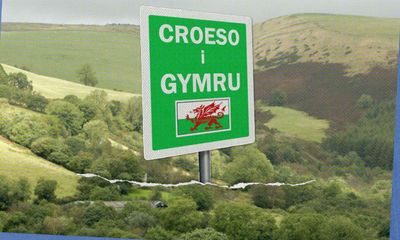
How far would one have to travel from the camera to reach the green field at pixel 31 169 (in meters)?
6.78

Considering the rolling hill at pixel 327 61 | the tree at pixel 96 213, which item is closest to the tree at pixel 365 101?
the rolling hill at pixel 327 61

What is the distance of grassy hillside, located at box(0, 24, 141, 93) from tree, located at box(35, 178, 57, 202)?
1125mm

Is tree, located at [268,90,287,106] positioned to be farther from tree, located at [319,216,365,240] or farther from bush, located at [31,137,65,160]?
bush, located at [31,137,65,160]

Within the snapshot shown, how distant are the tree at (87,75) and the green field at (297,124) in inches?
77.8

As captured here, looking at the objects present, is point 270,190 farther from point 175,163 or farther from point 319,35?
point 319,35

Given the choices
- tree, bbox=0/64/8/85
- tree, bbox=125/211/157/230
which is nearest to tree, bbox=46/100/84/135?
tree, bbox=0/64/8/85

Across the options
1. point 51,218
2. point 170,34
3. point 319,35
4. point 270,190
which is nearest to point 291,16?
point 319,35

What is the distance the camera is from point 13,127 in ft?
23.9

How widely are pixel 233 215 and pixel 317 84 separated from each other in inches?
49.2

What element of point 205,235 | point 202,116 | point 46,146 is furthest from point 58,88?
point 202,116

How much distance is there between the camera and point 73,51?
768 centimetres

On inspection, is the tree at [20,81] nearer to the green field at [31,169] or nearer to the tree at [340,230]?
the green field at [31,169]

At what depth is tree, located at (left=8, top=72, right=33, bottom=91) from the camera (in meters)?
7.58

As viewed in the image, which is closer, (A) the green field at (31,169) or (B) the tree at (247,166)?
(B) the tree at (247,166)
